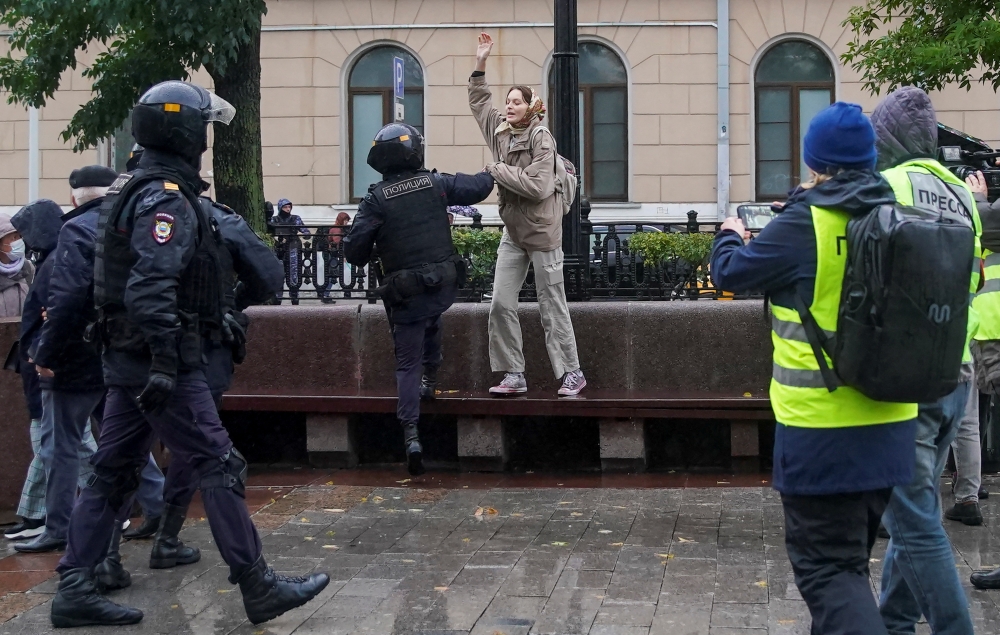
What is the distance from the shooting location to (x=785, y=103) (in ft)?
68.6

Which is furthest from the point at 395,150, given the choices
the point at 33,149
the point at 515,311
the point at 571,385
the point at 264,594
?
the point at 33,149

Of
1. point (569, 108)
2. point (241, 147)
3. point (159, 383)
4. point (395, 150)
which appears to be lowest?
point (159, 383)

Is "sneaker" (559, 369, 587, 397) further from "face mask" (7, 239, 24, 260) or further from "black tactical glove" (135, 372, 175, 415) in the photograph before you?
"black tactical glove" (135, 372, 175, 415)

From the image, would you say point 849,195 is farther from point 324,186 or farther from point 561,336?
point 324,186

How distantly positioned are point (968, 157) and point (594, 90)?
39.2 ft

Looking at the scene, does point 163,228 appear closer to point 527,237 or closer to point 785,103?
point 527,237

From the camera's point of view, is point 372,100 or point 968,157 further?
point 372,100

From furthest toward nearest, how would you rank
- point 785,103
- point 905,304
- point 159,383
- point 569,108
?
point 785,103 → point 569,108 → point 159,383 → point 905,304

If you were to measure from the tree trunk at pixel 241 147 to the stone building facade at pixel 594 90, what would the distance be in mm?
8765

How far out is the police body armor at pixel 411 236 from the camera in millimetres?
7355

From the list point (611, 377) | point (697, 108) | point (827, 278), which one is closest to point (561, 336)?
point (611, 377)

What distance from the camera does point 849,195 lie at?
354 centimetres

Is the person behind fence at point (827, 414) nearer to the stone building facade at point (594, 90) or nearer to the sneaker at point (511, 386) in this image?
the sneaker at point (511, 386)

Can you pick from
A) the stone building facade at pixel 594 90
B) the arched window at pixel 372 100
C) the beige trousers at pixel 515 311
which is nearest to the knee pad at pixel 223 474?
the beige trousers at pixel 515 311
